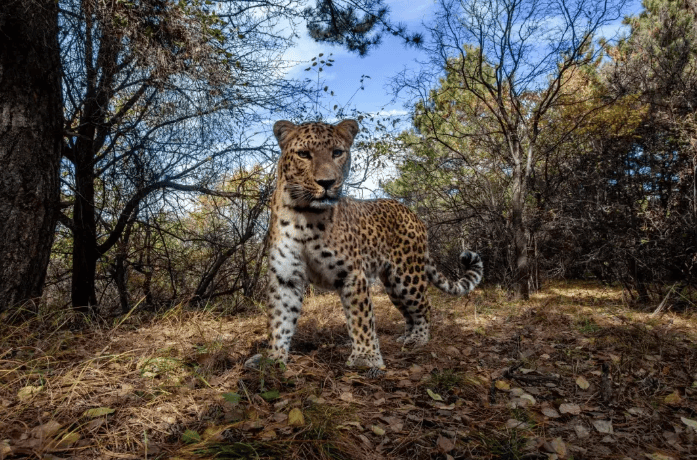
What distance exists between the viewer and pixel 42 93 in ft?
18.8

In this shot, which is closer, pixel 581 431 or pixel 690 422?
pixel 581 431

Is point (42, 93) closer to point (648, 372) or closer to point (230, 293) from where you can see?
point (230, 293)

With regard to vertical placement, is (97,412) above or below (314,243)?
below

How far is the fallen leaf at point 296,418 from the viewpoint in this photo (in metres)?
3.10

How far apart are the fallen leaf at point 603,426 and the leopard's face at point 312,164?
9.36 ft

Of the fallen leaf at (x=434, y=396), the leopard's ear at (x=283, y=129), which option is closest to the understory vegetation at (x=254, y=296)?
the fallen leaf at (x=434, y=396)

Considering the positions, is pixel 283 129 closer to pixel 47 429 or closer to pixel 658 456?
pixel 47 429

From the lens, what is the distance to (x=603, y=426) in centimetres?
358

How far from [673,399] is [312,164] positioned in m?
3.91

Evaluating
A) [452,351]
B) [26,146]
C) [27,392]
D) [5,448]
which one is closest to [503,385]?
[452,351]

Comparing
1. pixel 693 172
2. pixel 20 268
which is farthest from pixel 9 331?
pixel 693 172

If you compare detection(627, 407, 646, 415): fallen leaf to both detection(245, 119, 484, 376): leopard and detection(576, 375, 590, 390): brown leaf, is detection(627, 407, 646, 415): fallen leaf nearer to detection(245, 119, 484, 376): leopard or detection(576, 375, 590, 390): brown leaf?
detection(576, 375, 590, 390): brown leaf

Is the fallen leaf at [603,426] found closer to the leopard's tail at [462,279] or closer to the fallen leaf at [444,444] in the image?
the fallen leaf at [444,444]

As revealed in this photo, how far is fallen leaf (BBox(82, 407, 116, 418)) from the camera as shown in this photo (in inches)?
125
